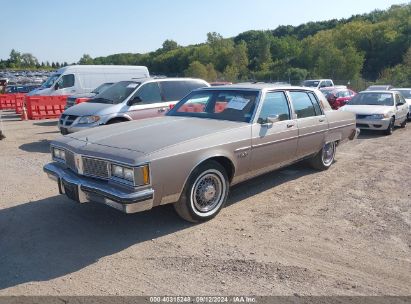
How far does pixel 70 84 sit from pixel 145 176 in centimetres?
1572

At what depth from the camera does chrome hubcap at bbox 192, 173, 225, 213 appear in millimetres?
4602

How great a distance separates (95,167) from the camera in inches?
169

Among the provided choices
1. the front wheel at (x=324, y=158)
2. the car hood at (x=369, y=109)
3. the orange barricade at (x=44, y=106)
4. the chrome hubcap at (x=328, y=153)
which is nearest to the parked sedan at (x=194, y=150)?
the front wheel at (x=324, y=158)

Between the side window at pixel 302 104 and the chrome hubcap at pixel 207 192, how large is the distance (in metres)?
2.14

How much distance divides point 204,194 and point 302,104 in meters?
2.72

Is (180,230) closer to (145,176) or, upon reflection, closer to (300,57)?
(145,176)

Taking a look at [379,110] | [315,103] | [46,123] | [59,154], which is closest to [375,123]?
[379,110]

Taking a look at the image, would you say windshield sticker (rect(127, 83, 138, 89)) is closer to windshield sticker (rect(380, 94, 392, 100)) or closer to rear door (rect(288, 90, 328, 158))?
rear door (rect(288, 90, 328, 158))

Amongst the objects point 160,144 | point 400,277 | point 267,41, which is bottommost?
point 400,277

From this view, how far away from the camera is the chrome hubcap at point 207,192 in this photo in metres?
4.60

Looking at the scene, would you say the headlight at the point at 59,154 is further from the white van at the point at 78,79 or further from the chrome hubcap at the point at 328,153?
the white van at the point at 78,79

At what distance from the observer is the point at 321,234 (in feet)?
14.6

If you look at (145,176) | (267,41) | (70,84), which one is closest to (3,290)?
(145,176)

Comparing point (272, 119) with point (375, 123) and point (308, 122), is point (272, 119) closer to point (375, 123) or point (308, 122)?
point (308, 122)
